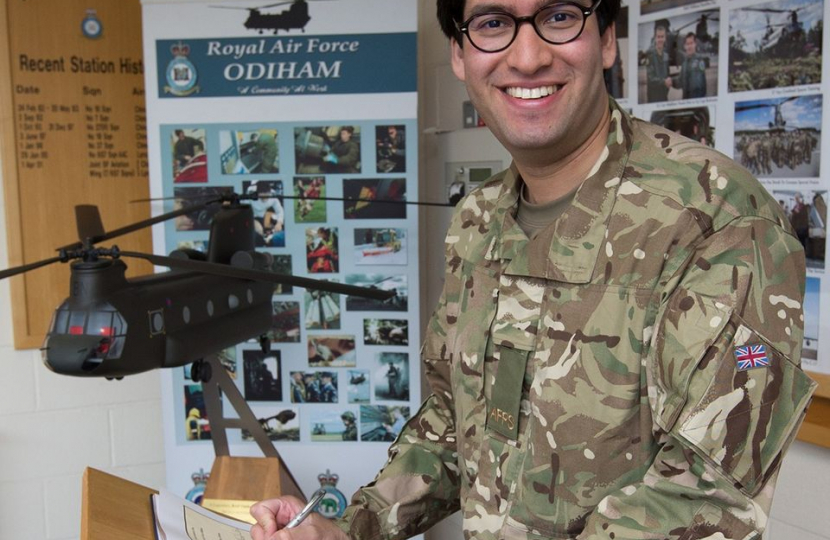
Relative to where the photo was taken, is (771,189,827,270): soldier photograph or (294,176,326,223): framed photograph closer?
(771,189,827,270): soldier photograph

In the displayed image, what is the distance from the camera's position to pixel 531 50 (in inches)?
41.0

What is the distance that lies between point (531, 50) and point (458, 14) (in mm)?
153

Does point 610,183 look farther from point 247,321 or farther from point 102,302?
point 247,321

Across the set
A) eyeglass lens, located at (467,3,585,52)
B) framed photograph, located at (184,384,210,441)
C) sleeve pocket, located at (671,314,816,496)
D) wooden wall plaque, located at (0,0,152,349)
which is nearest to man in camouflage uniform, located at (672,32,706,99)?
eyeglass lens, located at (467,3,585,52)

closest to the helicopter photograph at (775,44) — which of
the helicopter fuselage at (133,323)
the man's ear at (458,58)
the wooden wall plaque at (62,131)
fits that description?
the man's ear at (458,58)

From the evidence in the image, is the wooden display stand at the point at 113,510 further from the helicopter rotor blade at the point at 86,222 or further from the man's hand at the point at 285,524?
the helicopter rotor blade at the point at 86,222

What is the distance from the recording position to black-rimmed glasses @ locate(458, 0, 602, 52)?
1.04 metres

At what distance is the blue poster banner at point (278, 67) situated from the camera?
2303 mm

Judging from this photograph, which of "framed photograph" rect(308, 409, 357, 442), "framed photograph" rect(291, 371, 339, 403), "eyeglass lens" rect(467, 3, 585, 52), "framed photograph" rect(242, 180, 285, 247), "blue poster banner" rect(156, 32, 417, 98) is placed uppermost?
"blue poster banner" rect(156, 32, 417, 98)

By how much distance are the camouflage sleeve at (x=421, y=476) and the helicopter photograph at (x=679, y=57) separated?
0.80m

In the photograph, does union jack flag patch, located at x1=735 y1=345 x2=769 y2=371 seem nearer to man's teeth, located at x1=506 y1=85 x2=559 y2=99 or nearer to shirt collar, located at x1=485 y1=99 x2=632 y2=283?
shirt collar, located at x1=485 y1=99 x2=632 y2=283

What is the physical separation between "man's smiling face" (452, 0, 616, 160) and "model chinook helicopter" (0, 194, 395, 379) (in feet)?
2.56

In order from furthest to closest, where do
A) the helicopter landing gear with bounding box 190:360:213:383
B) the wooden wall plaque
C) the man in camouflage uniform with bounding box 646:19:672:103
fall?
1. the wooden wall plaque
2. the helicopter landing gear with bounding box 190:360:213:383
3. the man in camouflage uniform with bounding box 646:19:672:103

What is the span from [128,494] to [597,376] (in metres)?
0.61
